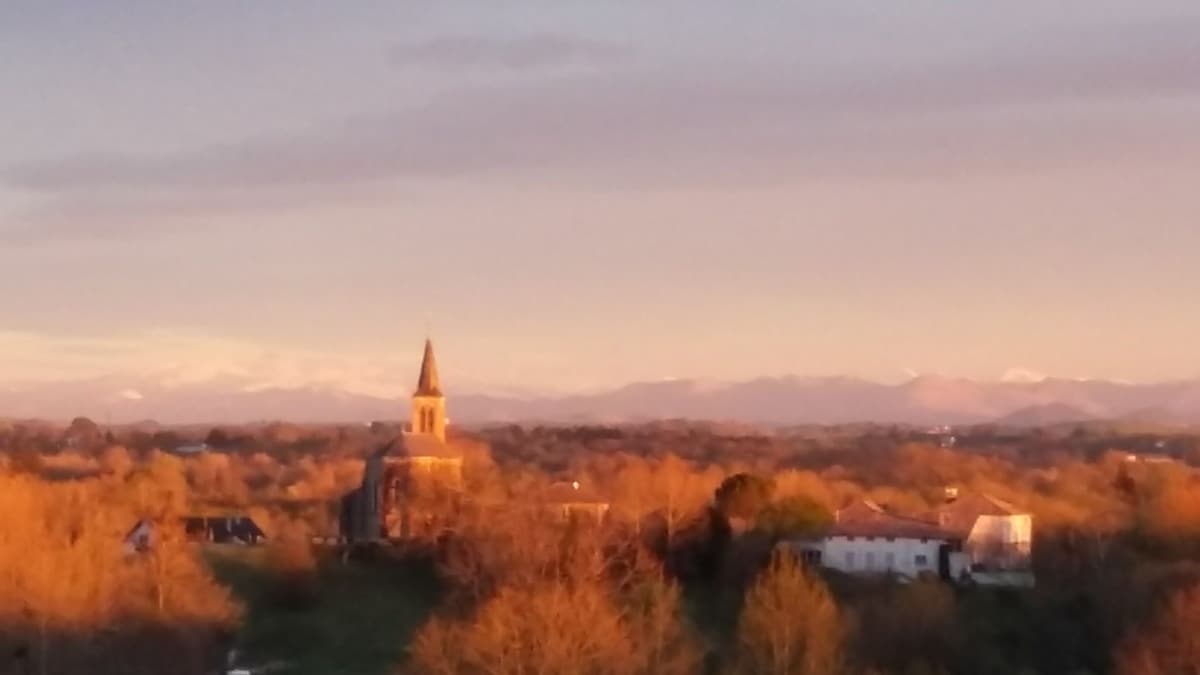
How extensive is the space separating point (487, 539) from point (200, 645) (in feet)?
29.3

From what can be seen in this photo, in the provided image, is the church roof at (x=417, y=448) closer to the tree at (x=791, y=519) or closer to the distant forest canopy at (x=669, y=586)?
the distant forest canopy at (x=669, y=586)

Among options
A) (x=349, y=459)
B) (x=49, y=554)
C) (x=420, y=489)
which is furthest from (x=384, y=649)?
(x=349, y=459)

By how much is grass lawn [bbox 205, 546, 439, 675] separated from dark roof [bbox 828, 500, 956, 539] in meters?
10.8

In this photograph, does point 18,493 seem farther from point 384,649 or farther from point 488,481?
point 488,481

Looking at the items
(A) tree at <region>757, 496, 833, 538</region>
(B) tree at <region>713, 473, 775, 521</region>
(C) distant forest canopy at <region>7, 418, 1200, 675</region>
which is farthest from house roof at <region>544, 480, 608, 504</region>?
(A) tree at <region>757, 496, 833, 538</region>

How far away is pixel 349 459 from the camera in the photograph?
102875 mm

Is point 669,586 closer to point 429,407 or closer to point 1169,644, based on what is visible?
point 1169,644

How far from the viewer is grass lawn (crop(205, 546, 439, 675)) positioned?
41.6 metres

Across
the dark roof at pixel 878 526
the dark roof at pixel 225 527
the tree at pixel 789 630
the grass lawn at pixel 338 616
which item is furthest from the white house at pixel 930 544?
the dark roof at pixel 225 527

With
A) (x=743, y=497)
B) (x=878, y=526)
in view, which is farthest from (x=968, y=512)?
(x=743, y=497)

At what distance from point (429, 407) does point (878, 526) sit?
20.0 metres

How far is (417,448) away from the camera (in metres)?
61.4

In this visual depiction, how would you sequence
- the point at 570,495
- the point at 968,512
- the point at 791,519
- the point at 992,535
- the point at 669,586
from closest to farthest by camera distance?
the point at 669,586, the point at 791,519, the point at 992,535, the point at 968,512, the point at 570,495

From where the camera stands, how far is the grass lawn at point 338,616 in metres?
41.6
